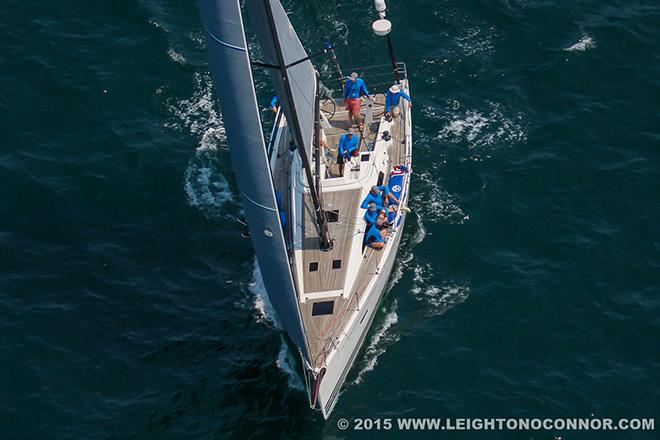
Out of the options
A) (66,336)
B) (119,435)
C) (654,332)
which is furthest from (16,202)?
(654,332)

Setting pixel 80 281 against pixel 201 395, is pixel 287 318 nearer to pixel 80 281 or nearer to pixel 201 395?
pixel 201 395

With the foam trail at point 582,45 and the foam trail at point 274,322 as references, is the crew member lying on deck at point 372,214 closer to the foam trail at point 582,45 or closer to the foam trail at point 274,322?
the foam trail at point 274,322

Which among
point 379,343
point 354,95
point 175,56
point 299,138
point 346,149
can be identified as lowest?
point 379,343

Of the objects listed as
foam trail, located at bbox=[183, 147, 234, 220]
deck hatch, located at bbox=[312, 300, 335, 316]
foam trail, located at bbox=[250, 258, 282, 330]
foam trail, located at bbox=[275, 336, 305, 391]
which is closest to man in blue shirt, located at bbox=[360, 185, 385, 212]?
deck hatch, located at bbox=[312, 300, 335, 316]

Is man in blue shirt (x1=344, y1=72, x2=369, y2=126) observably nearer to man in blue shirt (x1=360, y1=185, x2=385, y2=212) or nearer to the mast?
man in blue shirt (x1=360, y1=185, x2=385, y2=212)

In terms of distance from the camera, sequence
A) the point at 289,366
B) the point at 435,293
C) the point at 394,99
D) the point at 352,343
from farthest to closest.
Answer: the point at 394,99 < the point at 435,293 < the point at 289,366 < the point at 352,343

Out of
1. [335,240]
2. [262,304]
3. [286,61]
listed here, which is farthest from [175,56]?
[335,240]

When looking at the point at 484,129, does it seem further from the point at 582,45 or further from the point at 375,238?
the point at 375,238
